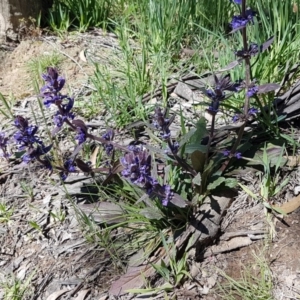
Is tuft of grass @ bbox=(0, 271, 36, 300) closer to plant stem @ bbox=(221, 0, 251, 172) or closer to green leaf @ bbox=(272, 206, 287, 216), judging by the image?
plant stem @ bbox=(221, 0, 251, 172)

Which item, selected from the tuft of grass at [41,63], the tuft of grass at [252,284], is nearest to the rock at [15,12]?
the tuft of grass at [41,63]

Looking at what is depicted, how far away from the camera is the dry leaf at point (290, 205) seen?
2.30 m

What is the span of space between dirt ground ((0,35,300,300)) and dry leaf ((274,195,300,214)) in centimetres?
3

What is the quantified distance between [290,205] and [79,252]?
1014 mm

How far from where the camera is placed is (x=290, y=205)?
2.31m

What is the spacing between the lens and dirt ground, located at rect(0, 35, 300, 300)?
2.17 metres

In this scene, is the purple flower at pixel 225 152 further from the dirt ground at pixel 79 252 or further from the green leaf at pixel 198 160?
the dirt ground at pixel 79 252

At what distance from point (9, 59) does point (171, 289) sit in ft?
7.22

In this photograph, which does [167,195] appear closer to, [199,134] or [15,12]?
[199,134]

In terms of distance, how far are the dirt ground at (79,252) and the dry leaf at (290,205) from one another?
0.03m

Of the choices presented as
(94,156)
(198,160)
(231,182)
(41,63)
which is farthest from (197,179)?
(41,63)

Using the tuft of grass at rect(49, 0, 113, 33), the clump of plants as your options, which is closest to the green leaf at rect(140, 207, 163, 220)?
the clump of plants

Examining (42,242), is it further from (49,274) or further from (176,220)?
(176,220)

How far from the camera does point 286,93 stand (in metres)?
2.65
